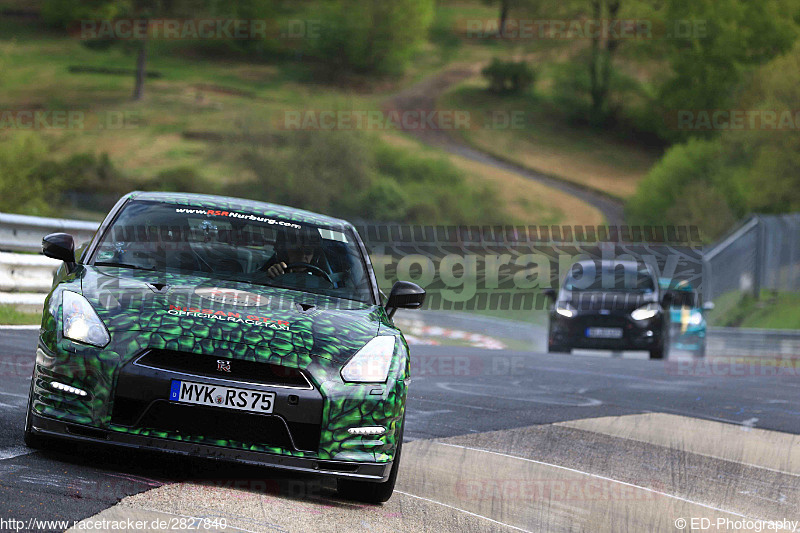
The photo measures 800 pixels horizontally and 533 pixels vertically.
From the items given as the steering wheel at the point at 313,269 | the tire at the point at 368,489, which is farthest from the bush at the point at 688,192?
the tire at the point at 368,489

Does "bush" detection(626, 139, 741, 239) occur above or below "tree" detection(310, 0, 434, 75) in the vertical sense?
below

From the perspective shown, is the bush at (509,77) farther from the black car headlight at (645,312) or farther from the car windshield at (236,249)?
the car windshield at (236,249)

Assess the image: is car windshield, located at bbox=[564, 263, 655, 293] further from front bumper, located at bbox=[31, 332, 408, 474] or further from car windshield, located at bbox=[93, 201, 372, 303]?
front bumper, located at bbox=[31, 332, 408, 474]

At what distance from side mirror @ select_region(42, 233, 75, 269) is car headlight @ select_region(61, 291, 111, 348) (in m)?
0.80

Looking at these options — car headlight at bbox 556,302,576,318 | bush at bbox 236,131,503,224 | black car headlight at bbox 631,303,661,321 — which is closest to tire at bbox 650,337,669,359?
black car headlight at bbox 631,303,661,321

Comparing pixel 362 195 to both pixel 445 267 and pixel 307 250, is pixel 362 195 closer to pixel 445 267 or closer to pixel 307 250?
pixel 445 267

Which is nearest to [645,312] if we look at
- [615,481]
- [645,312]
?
[645,312]

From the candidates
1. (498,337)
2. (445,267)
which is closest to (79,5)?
(445,267)

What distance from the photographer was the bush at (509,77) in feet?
355

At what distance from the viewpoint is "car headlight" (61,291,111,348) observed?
5.52m

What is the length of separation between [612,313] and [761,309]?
13.2 meters

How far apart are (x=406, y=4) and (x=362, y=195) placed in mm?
46692

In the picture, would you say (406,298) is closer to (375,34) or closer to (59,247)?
(59,247)

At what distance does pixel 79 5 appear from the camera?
121 m
